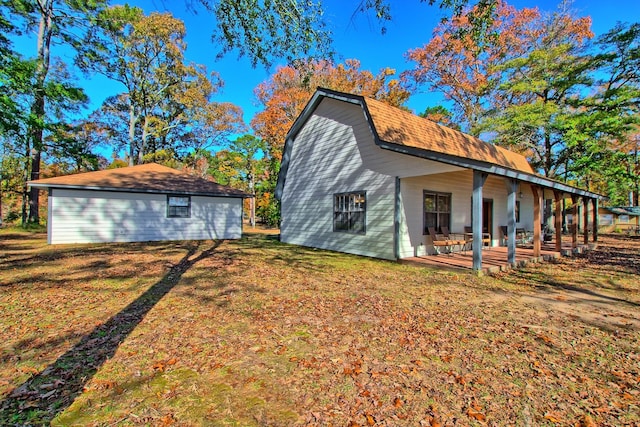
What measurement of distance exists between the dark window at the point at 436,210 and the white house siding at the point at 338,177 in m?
1.51

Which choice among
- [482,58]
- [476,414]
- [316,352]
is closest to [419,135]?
[316,352]

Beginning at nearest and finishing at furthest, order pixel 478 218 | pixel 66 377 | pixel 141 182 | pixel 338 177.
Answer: pixel 66 377 → pixel 478 218 → pixel 338 177 → pixel 141 182

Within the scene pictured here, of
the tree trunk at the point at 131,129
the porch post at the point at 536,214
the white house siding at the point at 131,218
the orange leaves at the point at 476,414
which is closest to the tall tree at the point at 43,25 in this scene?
the white house siding at the point at 131,218

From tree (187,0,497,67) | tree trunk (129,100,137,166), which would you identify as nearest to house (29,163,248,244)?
tree trunk (129,100,137,166)

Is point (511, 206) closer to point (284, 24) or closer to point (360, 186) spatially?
point (360, 186)

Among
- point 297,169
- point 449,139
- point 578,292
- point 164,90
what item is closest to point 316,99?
point 297,169

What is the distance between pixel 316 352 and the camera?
334cm

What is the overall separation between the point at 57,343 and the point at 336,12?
670 centimetres

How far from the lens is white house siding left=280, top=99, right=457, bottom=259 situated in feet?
31.3

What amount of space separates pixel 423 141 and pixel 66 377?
1044 centimetres

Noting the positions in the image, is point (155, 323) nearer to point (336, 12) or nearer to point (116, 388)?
point (116, 388)

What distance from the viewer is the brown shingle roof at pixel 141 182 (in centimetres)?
1295

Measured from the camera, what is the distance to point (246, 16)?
5.68 metres

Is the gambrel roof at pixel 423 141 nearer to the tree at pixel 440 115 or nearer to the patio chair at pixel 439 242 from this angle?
the patio chair at pixel 439 242
